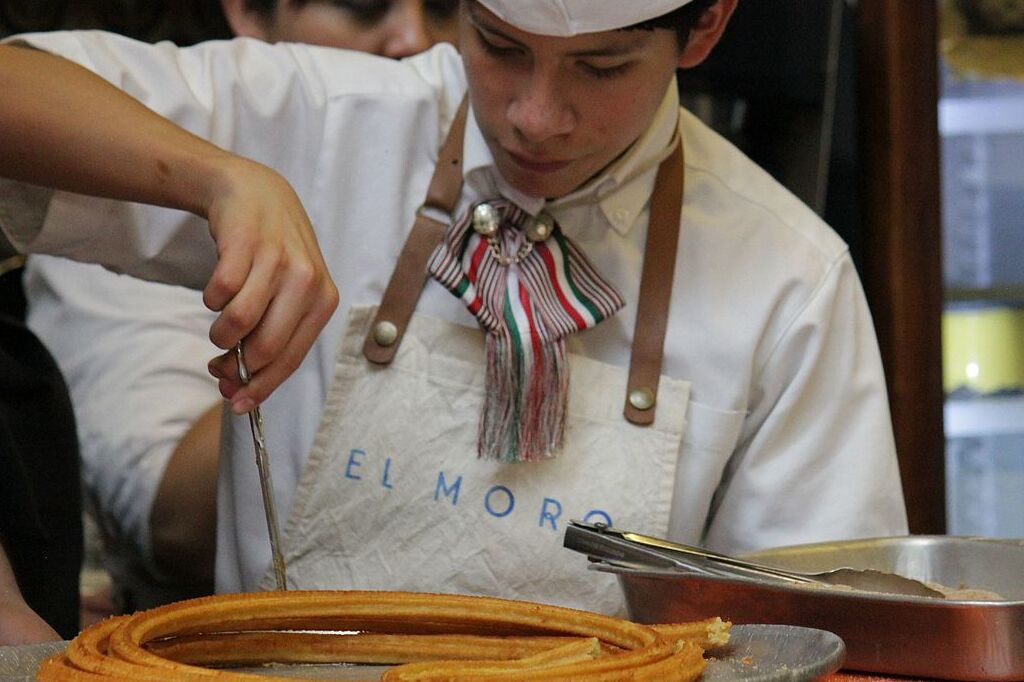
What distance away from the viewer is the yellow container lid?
264cm

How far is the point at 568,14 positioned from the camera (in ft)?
3.56

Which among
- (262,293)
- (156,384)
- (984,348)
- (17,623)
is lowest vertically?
(17,623)

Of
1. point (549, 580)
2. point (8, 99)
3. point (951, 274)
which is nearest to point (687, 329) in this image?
point (549, 580)

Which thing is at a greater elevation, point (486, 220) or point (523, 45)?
point (523, 45)

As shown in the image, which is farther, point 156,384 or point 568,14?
point 156,384

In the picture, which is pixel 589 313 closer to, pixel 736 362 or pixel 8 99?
pixel 736 362

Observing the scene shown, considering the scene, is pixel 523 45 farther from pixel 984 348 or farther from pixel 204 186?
pixel 984 348

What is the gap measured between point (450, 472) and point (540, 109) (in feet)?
1.17

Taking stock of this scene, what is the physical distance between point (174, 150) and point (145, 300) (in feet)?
3.44

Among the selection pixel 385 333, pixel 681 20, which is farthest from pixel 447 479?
pixel 681 20

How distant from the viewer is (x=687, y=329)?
1.33 metres

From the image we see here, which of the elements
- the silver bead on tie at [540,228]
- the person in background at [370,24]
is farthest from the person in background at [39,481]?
the person in background at [370,24]

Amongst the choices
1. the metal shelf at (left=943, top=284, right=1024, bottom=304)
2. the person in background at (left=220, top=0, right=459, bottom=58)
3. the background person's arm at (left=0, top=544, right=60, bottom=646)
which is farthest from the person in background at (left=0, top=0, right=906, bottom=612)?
the metal shelf at (left=943, top=284, right=1024, bottom=304)

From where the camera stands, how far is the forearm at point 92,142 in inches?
41.0
